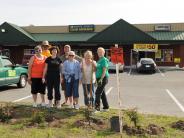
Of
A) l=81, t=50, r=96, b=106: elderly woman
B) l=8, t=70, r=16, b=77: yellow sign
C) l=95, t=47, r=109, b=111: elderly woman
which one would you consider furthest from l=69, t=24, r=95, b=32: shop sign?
l=95, t=47, r=109, b=111: elderly woman

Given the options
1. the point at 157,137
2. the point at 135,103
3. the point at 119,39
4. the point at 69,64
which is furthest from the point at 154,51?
the point at 157,137

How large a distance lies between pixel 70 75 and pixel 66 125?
94.7 inches

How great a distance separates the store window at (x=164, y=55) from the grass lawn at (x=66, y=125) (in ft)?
118

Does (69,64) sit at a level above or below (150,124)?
above

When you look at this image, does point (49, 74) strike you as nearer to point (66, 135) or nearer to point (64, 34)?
point (66, 135)

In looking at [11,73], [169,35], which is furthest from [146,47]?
[11,73]

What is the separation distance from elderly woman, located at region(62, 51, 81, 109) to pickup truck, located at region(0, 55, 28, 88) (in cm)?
688

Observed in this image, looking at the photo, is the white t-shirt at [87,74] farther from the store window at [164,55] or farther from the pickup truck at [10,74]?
the store window at [164,55]

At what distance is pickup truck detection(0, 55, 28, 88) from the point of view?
674 inches

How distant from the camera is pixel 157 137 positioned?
25.4ft

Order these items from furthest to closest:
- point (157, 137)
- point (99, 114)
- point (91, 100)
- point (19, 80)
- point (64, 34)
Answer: point (64, 34), point (19, 80), point (91, 100), point (99, 114), point (157, 137)

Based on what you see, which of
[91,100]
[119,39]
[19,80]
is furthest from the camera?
[119,39]

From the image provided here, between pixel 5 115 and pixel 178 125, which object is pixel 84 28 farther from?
pixel 178 125

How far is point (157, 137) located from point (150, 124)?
0.75 metres
